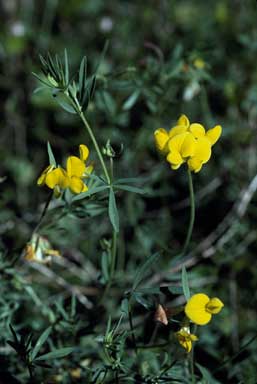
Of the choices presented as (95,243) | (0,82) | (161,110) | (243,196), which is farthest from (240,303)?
(0,82)

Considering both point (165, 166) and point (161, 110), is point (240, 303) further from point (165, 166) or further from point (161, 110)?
point (161, 110)

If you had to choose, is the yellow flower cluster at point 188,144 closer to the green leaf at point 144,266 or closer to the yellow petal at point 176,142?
the yellow petal at point 176,142

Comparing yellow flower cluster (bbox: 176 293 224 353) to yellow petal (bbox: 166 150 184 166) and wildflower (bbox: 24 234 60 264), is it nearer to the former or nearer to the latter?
yellow petal (bbox: 166 150 184 166)

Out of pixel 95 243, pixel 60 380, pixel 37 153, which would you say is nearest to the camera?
pixel 60 380

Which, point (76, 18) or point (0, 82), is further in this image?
point (76, 18)

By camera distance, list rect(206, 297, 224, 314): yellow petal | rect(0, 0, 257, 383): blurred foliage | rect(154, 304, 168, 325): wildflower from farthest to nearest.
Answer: rect(0, 0, 257, 383): blurred foliage < rect(154, 304, 168, 325): wildflower < rect(206, 297, 224, 314): yellow petal

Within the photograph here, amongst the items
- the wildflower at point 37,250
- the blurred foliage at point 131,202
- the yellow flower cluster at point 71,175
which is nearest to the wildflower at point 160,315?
the blurred foliage at point 131,202

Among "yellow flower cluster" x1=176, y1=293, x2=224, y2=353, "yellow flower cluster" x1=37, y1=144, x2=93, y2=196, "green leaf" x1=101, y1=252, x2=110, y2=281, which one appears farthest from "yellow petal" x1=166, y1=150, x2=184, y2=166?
"green leaf" x1=101, y1=252, x2=110, y2=281
